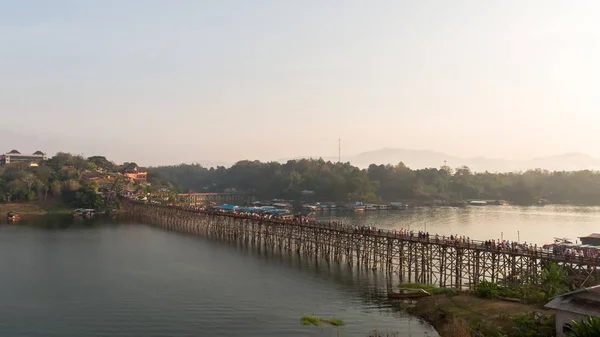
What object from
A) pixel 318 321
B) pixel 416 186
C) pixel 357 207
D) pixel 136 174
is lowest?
pixel 318 321

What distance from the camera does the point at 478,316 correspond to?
30.2 meters

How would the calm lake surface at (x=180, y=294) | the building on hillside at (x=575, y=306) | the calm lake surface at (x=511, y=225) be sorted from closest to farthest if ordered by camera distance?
the building on hillside at (x=575, y=306) → the calm lake surface at (x=180, y=294) → the calm lake surface at (x=511, y=225)

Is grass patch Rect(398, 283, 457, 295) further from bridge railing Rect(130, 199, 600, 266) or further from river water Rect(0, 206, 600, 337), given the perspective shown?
bridge railing Rect(130, 199, 600, 266)

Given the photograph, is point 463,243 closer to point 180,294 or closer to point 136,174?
point 180,294

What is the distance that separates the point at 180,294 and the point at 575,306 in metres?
29.1

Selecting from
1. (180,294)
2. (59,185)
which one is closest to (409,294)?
(180,294)

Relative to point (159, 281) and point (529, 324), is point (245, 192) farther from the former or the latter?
point (529, 324)

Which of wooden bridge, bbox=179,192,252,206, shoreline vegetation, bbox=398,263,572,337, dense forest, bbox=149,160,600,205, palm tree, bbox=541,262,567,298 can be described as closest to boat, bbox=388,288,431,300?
shoreline vegetation, bbox=398,263,572,337

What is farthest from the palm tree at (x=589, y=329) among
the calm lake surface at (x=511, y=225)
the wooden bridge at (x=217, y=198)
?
the wooden bridge at (x=217, y=198)

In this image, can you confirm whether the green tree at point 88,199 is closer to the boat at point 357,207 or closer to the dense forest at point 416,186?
the dense forest at point 416,186

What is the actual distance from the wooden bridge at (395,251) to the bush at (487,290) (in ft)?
8.23

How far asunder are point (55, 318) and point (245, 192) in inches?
6424

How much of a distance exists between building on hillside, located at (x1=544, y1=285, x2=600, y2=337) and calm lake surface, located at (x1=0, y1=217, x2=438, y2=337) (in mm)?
7960

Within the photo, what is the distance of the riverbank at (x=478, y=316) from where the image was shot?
87.5 ft
